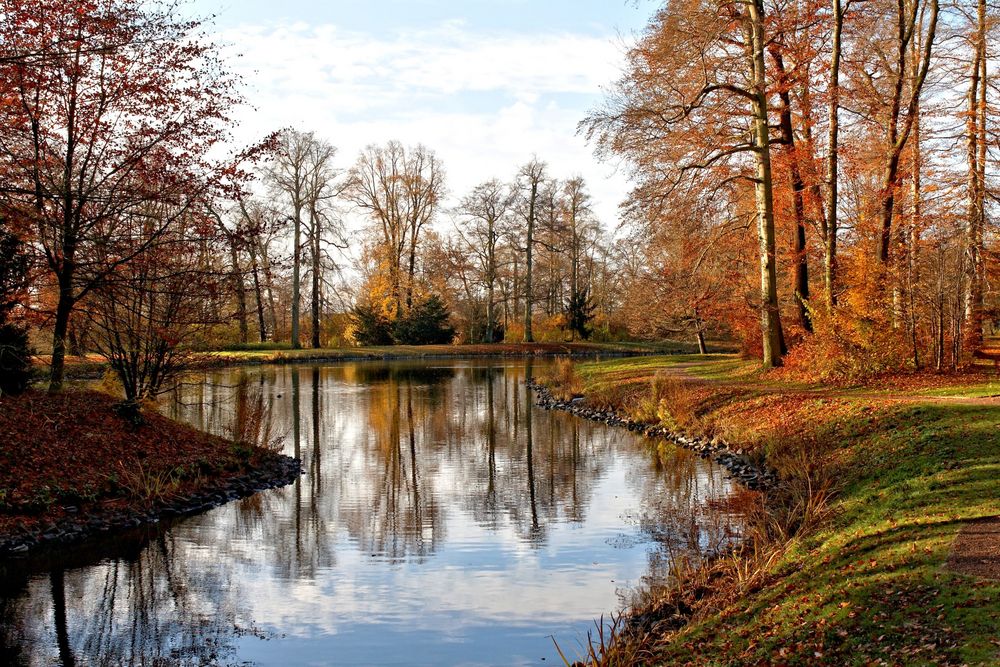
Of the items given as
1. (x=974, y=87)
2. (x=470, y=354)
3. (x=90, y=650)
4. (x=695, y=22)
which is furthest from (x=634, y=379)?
(x=470, y=354)

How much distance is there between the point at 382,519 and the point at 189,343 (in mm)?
5948

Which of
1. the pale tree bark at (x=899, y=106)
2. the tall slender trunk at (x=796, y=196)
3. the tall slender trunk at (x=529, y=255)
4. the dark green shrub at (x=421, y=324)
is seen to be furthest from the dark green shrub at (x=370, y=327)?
the pale tree bark at (x=899, y=106)

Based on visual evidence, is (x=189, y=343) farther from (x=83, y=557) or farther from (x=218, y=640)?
(x=218, y=640)

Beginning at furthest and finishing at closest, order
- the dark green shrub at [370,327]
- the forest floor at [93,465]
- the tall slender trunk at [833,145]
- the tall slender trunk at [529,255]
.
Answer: the tall slender trunk at [529,255]
the dark green shrub at [370,327]
the tall slender trunk at [833,145]
the forest floor at [93,465]

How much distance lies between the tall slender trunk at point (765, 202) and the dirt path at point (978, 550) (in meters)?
13.4

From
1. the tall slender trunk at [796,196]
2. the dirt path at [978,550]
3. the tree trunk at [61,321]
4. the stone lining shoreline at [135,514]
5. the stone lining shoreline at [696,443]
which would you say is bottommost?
the stone lining shoreline at [135,514]

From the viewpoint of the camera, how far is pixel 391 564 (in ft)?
32.7

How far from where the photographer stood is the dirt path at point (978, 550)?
20.6 ft

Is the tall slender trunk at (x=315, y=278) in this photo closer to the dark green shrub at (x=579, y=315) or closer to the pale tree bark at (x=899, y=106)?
the dark green shrub at (x=579, y=315)

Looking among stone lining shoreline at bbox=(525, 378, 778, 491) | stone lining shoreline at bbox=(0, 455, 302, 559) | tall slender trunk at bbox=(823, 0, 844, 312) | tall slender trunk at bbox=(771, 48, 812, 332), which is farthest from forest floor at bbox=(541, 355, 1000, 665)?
stone lining shoreline at bbox=(0, 455, 302, 559)

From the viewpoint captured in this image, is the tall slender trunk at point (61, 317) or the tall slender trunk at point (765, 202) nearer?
the tall slender trunk at point (61, 317)

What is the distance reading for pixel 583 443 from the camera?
18.2m

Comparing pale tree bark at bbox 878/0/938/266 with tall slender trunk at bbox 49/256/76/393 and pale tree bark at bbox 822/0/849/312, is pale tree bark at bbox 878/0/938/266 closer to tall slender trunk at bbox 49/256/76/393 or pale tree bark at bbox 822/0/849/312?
pale tree bark at bbox 822/0/849/312

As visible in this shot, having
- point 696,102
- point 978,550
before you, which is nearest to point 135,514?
point 978,550
